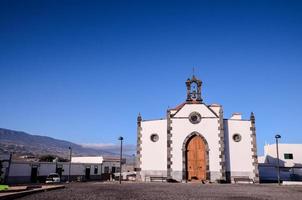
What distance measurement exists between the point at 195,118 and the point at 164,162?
237 inches

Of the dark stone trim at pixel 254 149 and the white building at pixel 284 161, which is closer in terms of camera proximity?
the dark stone trim at pixel 254 149

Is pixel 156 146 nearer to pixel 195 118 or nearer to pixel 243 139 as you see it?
pixel 195 118

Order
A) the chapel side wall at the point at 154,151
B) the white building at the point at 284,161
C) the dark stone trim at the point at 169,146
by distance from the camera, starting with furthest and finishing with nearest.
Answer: the white building at the point at 284,161, the chapel side wall at the point at 154,151, the dark stone trim at the point at 169,146

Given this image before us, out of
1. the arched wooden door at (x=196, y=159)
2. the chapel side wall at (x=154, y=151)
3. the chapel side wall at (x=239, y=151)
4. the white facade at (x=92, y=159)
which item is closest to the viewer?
the chapel side wall at (x=239, y=151)

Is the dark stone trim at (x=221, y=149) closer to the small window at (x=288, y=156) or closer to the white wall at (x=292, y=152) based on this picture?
the white wall at (x=292, y=152)

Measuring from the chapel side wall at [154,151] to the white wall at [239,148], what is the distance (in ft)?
22.7

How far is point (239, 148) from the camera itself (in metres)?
32.3

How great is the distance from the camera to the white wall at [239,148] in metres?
31.8

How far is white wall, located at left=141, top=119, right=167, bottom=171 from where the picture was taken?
109ft

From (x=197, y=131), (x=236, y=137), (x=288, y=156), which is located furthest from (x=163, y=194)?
(x=288, y=156)

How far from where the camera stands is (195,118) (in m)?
33.5

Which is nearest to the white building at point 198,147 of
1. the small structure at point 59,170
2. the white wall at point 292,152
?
the small structure at point 59,170

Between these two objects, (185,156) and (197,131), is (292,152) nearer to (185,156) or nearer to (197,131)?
(197,131)

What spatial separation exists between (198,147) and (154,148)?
4.98 m
